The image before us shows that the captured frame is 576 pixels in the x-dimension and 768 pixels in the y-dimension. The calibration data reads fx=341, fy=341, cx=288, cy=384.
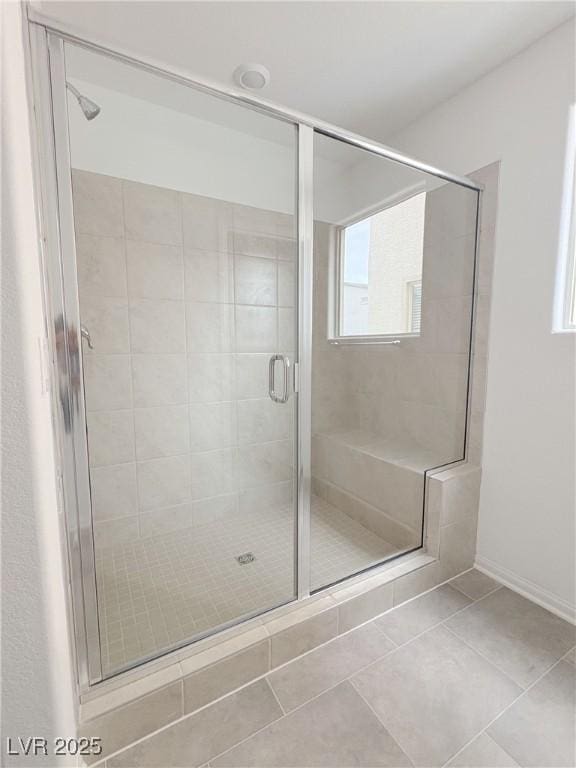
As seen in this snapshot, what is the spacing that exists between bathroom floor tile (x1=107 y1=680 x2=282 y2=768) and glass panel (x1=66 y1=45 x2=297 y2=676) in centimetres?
32

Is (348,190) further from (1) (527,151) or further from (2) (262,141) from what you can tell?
(1) (527,151)

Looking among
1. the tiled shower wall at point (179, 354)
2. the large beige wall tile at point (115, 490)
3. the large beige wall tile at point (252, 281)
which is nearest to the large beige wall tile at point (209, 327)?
the tiled shower wall at point (179, 354)

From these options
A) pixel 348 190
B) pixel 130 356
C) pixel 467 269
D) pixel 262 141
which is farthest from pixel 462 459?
pixel 262 141

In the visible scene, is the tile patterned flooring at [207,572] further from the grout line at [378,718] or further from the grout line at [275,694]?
the grout line at [378,718]

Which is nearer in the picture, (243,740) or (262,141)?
(243,740)

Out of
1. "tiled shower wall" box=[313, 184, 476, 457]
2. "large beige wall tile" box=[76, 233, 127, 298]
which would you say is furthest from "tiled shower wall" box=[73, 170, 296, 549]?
"tiled shower wall" box=[313, 184, 476, 457]

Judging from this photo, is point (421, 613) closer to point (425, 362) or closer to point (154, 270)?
point (425, 362)

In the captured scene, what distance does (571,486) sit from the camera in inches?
57.8

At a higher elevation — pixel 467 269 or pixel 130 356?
pixel 467 269

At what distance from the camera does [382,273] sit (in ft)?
7.59

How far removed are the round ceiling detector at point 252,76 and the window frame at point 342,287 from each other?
792mm

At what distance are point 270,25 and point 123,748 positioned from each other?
2.60m

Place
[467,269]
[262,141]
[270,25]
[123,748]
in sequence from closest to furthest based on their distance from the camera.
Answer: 1. [123,748]
2. [270,25]
3. [467,269]
4. [262,141]

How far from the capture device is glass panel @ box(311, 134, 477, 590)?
178cm
